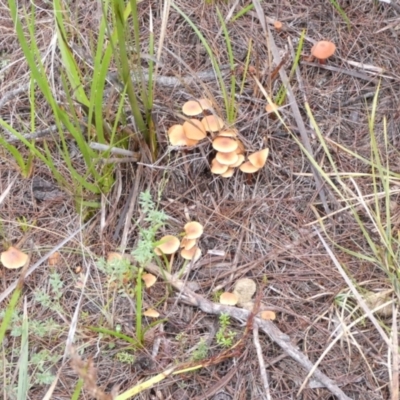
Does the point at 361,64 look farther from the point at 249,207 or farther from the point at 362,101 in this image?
the point at 249,207

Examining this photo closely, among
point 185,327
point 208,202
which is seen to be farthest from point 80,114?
point 185,327

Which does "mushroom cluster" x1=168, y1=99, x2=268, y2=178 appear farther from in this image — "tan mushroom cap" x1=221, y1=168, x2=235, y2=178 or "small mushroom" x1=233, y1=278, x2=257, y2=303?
"small mushroom" x1=233, y1=278, x2=257, y2=303

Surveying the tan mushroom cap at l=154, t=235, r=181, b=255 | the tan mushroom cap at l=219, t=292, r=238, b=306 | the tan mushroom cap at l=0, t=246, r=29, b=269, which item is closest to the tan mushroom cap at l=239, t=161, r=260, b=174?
the tan mushroom cap at l=154, t=235, r=181, b=255

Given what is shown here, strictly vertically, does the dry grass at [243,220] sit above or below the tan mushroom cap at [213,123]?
below

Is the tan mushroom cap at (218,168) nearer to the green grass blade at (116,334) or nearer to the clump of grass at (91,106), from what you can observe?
the clump of grass at (91,106)

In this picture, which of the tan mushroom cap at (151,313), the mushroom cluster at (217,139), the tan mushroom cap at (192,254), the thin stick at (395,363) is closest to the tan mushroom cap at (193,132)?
the mushroom cluster at (217,139)

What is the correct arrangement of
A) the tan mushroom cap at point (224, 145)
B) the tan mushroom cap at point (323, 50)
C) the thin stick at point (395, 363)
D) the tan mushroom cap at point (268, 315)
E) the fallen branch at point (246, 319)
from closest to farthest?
1. the thin stick at point (395, 363)
2. the fallen branch at point (246, 319)
3. the tan mushroom cap at point (268, 315)
4. the tan mushroom cap at point (224, 145)
5. the tan mushroom cap at point (323, 50)

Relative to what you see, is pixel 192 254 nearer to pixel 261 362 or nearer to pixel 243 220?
pixel 243 220

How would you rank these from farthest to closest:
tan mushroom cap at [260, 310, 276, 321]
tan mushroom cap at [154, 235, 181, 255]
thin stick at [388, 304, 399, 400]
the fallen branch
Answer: tan mushroom cap at [154, 235, 181, 255] < tan mushroom cap at [260, 310, 276, 321] < the fallen branch < thin stick at [388, 304, 399, 400]

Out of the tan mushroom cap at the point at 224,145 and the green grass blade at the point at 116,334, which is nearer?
the green grass blade at the point at 116,334
